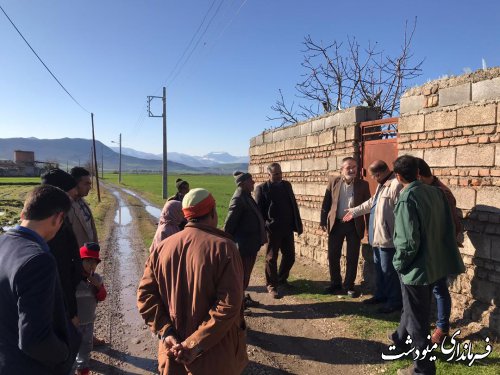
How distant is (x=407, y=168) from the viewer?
3.42 m

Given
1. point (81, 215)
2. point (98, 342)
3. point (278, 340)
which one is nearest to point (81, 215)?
point (81, 215)

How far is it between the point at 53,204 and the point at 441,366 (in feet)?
12.0

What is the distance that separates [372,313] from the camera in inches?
198

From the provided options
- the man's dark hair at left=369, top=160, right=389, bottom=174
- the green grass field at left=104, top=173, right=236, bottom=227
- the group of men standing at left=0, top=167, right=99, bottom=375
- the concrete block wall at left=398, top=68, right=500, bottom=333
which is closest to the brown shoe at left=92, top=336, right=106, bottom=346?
the group of men standing at left=0, top=167, right=99, bottom=375

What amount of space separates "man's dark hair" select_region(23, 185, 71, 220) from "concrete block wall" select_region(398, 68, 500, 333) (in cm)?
411

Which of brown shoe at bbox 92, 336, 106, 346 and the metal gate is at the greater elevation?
the metal gate

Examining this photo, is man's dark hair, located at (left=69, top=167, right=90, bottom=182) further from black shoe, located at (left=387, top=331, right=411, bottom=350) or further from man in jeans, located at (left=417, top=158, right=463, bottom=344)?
black shoe, located at (left=387, top=331, right=411, bottom=350)

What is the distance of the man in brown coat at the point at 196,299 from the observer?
2.20 metres

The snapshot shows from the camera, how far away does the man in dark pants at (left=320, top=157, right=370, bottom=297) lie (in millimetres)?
5633

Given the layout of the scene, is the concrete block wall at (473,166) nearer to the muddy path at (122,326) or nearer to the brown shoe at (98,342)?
the muddy path at (122,326)

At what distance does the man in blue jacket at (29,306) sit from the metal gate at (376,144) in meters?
4.84

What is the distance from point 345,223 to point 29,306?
4.63m

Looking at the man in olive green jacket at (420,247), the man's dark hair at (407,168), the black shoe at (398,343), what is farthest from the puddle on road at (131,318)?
the man's dark hair at (407,168)

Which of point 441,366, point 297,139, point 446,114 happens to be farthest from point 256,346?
point 297,139
